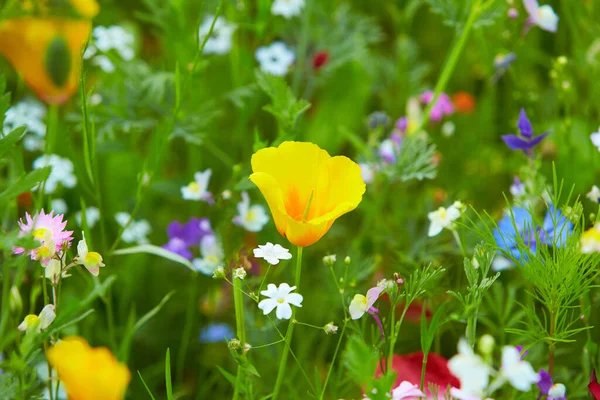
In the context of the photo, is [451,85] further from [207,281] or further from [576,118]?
[207,281]

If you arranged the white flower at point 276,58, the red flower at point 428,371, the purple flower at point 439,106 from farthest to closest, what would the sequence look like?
the purple flower at point 439,106, the white flower at point 276,58, the red flower at point 428,371

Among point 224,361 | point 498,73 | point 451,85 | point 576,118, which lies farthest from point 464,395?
point 451,85

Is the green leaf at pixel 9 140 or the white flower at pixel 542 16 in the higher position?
the white flower at pixel 542 16

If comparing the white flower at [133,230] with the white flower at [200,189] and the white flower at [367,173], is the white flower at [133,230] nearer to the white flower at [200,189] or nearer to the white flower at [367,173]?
the white flower at [200,189]

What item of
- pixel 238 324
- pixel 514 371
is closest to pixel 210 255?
pixel 238 324

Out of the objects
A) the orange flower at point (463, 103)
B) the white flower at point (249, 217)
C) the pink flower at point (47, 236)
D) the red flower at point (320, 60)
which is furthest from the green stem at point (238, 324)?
the orange flower at point (463, 103)

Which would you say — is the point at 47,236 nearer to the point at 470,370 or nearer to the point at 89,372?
the point at 89,372
